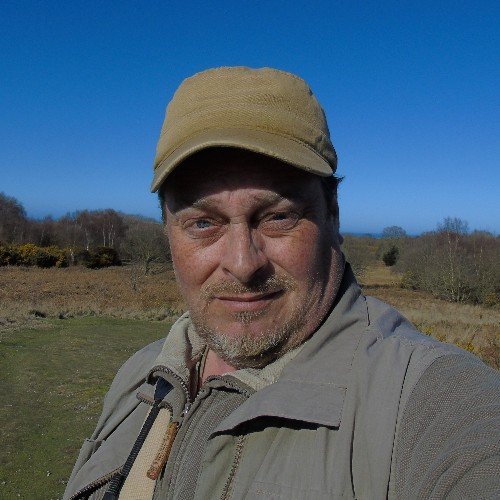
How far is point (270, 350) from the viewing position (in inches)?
64.7

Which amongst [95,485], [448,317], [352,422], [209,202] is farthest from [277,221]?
[448,317]

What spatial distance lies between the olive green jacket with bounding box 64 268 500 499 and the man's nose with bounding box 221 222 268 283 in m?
0.27

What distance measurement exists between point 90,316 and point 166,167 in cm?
1810

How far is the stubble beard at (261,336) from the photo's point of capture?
1626mm

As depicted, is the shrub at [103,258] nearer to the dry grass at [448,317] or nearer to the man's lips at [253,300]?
the dry grass at [448,317]

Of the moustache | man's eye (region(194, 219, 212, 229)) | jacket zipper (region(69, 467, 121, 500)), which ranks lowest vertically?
jacket zipper (region(69, 467, 121, 500))

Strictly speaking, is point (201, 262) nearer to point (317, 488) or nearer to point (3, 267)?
point (317, 488)

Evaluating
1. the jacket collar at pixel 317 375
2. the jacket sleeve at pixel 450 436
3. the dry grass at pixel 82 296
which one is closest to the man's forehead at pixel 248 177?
the jacket collar at pixel 317 375

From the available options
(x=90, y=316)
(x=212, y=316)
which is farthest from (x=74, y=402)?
(x=90, y=316)

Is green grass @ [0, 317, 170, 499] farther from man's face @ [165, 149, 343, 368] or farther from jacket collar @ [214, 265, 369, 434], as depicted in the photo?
jacket collar @ [214, 265, 369, 434]

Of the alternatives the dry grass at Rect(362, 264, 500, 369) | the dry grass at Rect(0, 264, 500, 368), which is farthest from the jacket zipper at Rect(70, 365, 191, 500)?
the dry grass at Rect(0, 264, 500, 368)

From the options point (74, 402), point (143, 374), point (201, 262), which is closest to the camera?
point (201, 262)

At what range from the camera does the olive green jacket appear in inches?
44.4

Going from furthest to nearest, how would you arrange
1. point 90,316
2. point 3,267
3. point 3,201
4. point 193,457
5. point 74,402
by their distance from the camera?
point 3,201 → point 3,267 → point 90,316 → point 74,402 → point 193,457
